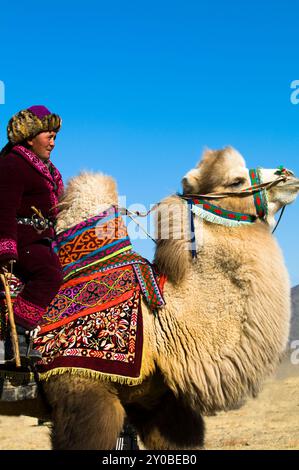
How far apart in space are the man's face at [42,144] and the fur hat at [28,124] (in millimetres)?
37

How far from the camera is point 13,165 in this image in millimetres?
4473

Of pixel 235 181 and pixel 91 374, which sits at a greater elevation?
pixel 235 181

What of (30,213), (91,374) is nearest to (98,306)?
(91,374)

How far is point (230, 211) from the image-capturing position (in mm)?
4758

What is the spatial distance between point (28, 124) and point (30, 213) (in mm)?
629

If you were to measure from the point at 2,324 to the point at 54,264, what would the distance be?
0.54 m

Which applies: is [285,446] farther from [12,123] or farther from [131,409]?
[12,123]

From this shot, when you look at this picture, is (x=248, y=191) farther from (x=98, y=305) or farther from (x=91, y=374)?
(x=91, y=374)

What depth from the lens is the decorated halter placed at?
474cm

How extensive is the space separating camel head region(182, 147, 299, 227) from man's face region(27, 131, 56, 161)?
1019 millimetres

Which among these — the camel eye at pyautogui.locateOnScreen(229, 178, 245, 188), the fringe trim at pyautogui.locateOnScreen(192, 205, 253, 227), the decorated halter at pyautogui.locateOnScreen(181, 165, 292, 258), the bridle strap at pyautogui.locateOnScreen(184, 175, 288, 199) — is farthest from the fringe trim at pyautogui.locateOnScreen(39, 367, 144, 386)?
the camel eye at pyautogui.locateOnScreen(229, 178, 245, 188)

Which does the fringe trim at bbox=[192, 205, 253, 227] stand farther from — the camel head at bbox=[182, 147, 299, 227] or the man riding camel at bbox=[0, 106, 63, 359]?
the man riding camel at bbox=[0, 106, 63, 359]
